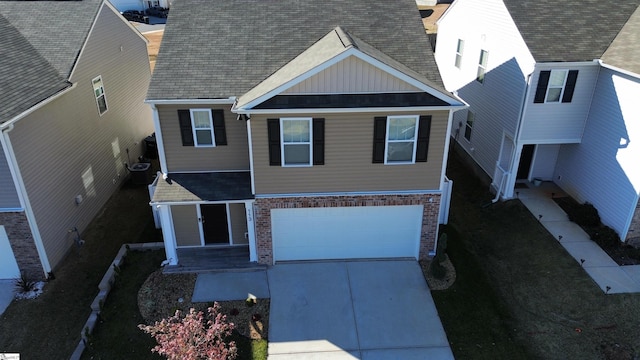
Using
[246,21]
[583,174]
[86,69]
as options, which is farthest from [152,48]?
[583,174]

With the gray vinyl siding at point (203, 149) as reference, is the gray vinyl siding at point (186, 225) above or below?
below

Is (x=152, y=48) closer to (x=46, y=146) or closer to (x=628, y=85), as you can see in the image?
(x=46, y=146)

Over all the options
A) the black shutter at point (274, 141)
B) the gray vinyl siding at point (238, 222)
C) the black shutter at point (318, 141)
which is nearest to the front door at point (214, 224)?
the gray vinyl siding at point (238, 222)

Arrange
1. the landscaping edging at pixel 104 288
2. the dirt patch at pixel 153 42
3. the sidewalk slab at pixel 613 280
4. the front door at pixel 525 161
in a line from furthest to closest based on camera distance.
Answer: the dirt patch at pixel 153 42, the front door at pixel 525 161, the sidewalk slab at pixel 613 280, the landscaping edging at pixel 104 288

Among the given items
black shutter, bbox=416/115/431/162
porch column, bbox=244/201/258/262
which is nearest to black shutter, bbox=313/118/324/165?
porch column, bbox=244/201/258/262

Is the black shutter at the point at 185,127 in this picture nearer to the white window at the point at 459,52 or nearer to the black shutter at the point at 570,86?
the black shutter at the point at 570,86

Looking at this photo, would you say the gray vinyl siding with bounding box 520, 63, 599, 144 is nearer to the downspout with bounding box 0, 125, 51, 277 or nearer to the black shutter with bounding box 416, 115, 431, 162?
the black shutter with bounding box 416, 115, 431, 162
